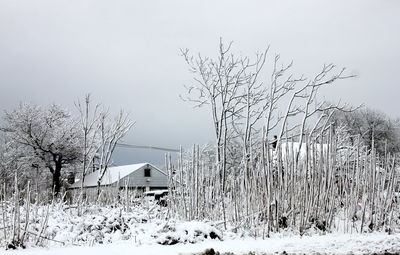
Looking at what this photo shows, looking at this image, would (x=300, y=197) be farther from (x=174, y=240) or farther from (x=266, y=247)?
(x=174, y=240)

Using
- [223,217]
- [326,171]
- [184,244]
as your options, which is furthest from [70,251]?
[326,171]

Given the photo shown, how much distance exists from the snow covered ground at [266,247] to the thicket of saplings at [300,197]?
936 mm

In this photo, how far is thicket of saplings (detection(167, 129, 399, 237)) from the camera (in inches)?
332

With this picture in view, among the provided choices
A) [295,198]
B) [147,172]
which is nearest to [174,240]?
[295,198]

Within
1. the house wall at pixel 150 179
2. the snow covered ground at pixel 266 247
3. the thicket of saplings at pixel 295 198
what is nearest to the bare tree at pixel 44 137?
the house wall at pixel 150 179

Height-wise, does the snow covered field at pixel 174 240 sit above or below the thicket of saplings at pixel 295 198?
below

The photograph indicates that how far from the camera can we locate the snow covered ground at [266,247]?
662 cm

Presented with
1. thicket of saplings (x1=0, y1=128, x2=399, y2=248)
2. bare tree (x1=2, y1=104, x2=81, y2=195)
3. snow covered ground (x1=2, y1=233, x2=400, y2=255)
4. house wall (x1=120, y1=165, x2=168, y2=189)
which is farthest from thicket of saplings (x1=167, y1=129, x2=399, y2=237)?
house wall (x1=120, y1=165, x2=168, y2=189)

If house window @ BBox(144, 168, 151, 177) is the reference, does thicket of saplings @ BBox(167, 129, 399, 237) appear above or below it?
below

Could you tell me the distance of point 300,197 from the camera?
844 cm

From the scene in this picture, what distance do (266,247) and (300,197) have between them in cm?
200

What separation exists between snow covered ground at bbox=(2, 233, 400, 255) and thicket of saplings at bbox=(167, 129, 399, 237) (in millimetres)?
936

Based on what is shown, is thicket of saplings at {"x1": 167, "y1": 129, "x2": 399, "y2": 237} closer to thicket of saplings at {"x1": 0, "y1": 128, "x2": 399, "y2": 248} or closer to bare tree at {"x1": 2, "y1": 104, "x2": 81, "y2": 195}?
thicket of saplings at {"x1": 0, "y1": 128, "x2": 399, "y2": 248}

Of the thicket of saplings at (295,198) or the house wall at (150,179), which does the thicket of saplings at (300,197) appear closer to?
the thicket of saplings at (295,198)
